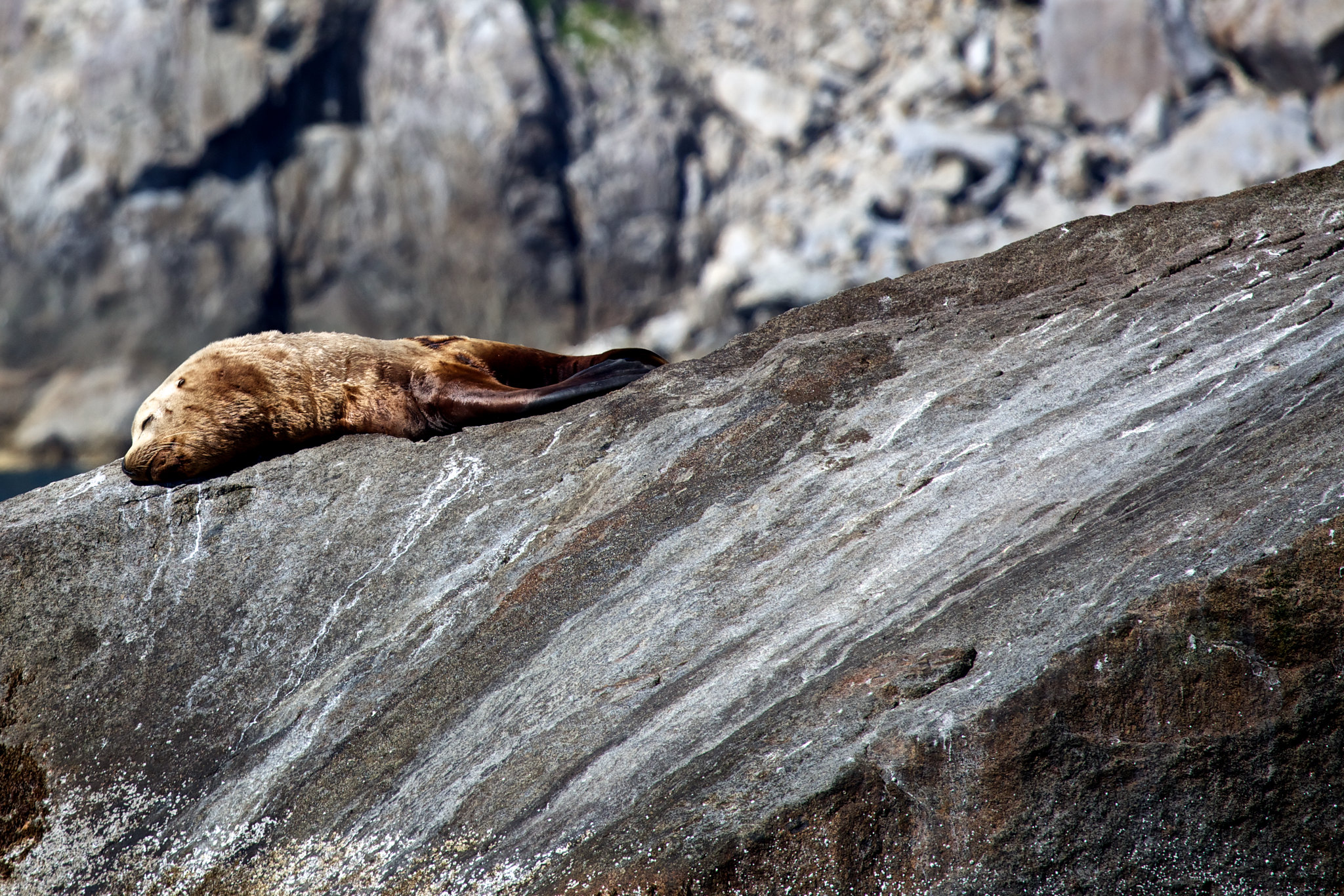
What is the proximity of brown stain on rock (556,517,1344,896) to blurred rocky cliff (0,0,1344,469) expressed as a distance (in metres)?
38.5

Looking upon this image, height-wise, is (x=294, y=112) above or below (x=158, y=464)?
above

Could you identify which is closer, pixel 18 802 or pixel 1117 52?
pixel 18 802

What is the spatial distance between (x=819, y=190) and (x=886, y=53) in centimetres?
773

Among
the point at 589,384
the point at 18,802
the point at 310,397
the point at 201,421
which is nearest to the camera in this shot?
the point at 18,802

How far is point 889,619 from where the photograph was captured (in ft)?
13.6

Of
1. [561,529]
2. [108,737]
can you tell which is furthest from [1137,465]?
[108,737]

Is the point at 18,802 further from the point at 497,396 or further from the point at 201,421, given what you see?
the point at 497,396

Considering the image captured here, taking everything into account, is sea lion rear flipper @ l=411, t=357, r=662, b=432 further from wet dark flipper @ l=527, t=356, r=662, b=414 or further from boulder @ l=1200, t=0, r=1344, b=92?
boulder @ l=1200, t=0, r=1344, b=92

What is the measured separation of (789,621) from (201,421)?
346cm

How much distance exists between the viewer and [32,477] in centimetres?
4266

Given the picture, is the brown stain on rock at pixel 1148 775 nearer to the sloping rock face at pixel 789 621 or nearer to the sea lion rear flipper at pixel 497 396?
the sloping rock face at pixel 789 621

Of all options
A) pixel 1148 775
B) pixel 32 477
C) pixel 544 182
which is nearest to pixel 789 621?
pixel 1148 775

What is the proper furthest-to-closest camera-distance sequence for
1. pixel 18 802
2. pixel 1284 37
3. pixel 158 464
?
pixel 1284 37
pixel 158 464
pixel 18 802

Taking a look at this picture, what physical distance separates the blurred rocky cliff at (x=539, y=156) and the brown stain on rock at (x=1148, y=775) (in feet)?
126
